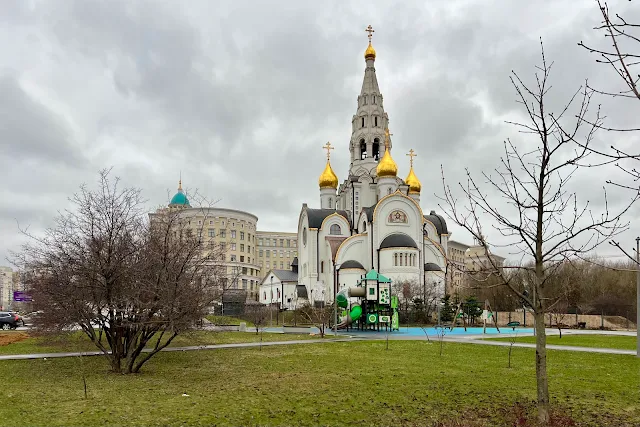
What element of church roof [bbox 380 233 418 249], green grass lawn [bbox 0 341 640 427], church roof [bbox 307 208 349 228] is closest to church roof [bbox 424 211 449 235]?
church roof [bbox 307 208 349 228]

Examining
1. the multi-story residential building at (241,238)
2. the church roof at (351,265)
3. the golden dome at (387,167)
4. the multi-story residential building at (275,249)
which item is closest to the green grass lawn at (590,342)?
the church roof at (351,265)

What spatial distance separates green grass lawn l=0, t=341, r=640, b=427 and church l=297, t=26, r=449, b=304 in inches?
1283

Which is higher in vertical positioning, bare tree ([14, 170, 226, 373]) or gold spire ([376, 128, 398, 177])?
gold spire ([376, 128, 398, 177])

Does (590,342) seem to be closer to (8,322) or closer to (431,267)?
(431,267)

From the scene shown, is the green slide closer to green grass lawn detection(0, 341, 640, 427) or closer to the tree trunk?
green grass lawn detection(0, 341, 640, 427)

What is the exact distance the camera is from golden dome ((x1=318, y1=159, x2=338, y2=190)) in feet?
208

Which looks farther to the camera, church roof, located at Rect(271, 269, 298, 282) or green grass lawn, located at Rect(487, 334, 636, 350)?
church roof, located at Rect(271, 269, 298, 282)

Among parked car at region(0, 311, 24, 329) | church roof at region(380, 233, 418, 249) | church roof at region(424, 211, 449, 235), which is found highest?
church roof at region(424, 211, 449, 235)

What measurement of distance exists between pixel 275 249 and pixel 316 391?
97558mm

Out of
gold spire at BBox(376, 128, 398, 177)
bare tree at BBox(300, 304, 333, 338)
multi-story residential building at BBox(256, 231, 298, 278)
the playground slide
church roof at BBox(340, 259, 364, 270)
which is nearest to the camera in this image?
bare tree at BBox(300, 304, 333, 338)

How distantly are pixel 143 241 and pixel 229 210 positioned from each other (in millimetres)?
73623

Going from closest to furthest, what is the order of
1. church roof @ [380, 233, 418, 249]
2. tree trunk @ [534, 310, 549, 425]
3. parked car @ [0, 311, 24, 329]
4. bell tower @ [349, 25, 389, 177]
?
tree trunk @ [534, 310, 549, 425]
parked car @ [0, 311, 24, 329]
church roof @ [380, 233, 418, 249]
bell tower @ [349, 25, 389, 177]

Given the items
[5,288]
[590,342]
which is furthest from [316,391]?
[5,288]

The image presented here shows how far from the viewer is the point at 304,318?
138 feet
